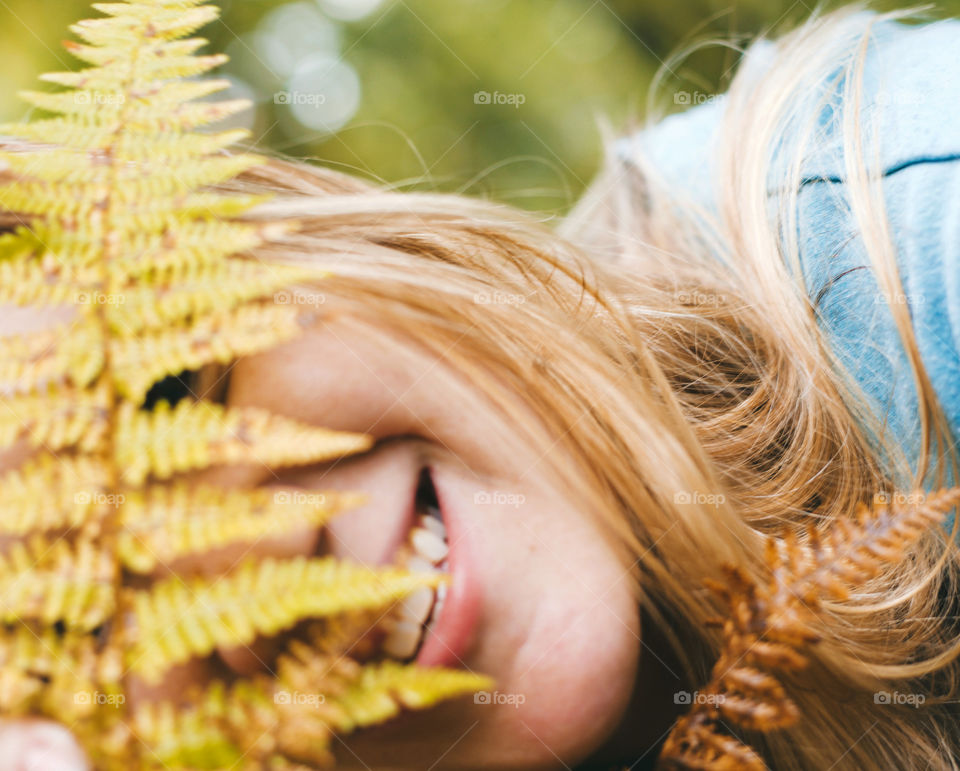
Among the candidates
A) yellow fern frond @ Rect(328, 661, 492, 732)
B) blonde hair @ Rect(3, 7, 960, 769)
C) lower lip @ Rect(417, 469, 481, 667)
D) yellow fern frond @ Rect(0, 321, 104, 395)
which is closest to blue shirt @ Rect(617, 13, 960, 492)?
blonde hair @ Rect(3, 7, 960, 769)

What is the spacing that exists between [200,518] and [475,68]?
2.99 meters

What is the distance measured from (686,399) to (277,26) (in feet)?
10.4

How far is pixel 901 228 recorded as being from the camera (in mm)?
1075

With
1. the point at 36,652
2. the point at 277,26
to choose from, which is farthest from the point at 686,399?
the point at 277,26

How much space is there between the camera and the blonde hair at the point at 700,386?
0.88 m

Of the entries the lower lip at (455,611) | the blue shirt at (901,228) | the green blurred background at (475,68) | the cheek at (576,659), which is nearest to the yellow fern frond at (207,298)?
the lower lip at (455,611)

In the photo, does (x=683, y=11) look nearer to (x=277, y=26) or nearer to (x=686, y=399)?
(x=277, y=26)

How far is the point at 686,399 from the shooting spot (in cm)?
112

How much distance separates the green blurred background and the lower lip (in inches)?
88.4

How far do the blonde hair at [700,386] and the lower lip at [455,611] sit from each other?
5.7 inches

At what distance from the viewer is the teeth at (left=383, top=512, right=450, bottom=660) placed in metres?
0.87

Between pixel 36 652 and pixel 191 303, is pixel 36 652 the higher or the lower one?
the lower one

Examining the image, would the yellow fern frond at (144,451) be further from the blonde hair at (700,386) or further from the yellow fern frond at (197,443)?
the blonde hair at (700,386)

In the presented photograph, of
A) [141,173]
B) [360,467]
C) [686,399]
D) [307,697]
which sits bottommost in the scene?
[307,697]
